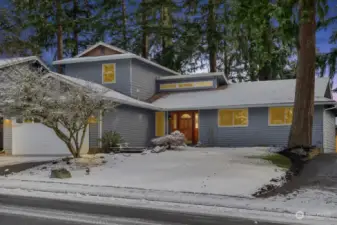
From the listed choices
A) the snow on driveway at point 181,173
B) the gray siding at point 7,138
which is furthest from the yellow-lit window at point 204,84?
the gray siding at point 7,138

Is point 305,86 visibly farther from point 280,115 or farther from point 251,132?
point 251,132

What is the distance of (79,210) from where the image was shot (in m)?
8.09

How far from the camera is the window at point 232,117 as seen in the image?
897 inches

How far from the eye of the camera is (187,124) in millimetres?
24641

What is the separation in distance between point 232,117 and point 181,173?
11.0 m

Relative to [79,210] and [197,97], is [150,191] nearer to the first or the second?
[79,210]

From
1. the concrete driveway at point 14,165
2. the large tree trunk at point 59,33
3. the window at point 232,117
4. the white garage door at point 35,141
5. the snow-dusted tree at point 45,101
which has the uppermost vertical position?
the large tree trunk at point 59,33

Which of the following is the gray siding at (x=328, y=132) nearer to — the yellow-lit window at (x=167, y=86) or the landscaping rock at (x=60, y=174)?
the yellow-lit window at (x=167, y=86)

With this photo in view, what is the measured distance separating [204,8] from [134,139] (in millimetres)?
9363

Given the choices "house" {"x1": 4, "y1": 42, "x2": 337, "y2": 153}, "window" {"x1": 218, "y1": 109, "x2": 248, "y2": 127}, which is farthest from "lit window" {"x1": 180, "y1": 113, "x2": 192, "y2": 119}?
"window" {"x1": 218, "y1": 109, "x2": 248, "y2": 127}

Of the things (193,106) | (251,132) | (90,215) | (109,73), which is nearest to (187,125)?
(193,106)

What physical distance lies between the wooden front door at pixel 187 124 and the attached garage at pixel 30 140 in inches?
314

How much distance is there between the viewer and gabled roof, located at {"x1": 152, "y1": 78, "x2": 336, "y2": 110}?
21.9m

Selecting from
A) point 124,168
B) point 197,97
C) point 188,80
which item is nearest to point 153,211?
point 124,168
